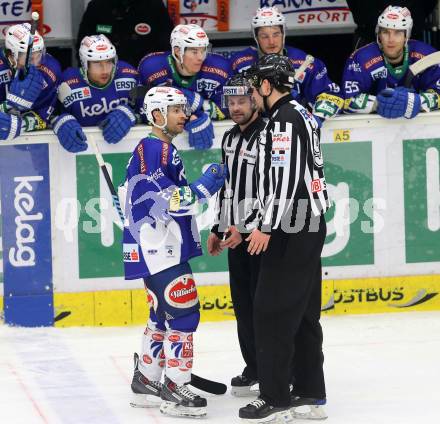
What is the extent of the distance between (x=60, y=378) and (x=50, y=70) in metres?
2.16

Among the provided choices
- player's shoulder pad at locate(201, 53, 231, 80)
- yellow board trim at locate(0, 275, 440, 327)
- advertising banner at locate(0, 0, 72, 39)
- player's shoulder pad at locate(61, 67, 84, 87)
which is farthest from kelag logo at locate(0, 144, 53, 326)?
advertising banner at locate(0, 0, 72, 39)

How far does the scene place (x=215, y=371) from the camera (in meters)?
7.69

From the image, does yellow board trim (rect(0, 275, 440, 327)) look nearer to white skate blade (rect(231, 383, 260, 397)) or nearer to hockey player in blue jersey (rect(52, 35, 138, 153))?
hockey player in blue jersey (rect(52, 35, 138, 153))

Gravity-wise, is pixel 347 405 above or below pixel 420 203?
below

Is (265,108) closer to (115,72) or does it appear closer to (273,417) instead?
(273,417)

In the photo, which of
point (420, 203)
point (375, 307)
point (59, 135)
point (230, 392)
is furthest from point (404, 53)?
point (230, 392)

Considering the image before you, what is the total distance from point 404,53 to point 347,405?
9.70ft

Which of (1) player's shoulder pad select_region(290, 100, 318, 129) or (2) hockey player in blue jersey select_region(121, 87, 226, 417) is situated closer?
(1) player's shoulder pad select_region(290, 100, 318, 129)

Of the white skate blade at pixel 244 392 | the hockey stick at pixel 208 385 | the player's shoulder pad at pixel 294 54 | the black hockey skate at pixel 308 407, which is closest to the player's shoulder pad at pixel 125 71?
the player's shoulder pad at pixel 294 54

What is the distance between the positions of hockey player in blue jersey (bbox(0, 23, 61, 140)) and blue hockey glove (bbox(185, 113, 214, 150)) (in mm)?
901

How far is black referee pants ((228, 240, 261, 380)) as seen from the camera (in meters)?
7.15

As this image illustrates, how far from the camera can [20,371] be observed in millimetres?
7727

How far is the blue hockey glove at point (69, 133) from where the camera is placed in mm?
8438

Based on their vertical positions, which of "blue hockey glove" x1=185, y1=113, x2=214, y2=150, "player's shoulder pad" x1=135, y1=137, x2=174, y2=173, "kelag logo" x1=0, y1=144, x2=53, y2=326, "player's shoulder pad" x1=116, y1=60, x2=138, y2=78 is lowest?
"kelag logo" x1=0, y1=144, x2=53, y2=326
